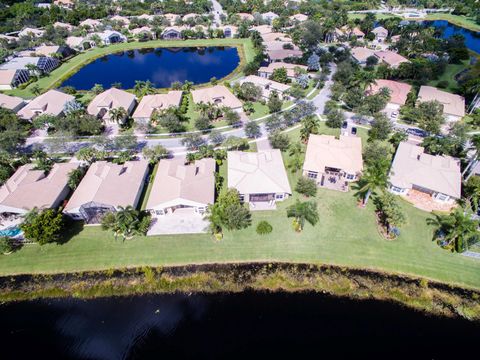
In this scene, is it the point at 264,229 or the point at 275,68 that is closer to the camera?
the point at 264,229

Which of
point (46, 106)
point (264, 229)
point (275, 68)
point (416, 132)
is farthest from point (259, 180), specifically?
point (46, 106)

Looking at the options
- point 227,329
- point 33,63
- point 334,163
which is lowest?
point 227,329

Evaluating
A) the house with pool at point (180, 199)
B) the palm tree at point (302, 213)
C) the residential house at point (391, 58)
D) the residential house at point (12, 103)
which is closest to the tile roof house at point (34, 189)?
the house with pool at point (180, 199)

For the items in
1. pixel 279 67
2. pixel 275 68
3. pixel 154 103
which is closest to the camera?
pixel 154 103

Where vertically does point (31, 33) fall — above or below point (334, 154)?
above

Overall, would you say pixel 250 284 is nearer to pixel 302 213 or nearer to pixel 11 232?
pixel 302 213

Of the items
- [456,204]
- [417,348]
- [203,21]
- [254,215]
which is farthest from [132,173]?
[203,21]

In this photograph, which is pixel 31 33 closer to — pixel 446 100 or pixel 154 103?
pixel 154 103

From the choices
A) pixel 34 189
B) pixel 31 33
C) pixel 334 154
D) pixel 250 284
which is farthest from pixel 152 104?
pixel 31 33

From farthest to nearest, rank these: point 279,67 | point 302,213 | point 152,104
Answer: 1. point 279,67
2. point 152,104
3. point 302,213
